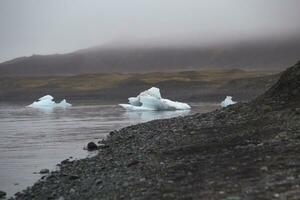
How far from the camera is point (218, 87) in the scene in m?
99.4

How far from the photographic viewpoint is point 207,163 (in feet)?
47.3

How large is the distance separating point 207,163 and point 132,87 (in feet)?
326

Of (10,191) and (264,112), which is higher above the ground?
(264,112)

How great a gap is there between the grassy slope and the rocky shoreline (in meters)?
59.6

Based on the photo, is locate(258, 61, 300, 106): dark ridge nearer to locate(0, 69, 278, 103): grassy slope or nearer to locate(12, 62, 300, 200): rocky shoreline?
locate(12, 62, 300, 200): rocky shoreline

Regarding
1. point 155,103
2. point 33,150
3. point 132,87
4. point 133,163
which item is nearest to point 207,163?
point 133,163

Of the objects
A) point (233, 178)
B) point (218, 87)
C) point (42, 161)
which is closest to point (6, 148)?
point (42, 161)

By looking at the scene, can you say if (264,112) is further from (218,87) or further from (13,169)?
(218,87)

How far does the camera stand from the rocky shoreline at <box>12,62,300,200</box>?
38.4 ft

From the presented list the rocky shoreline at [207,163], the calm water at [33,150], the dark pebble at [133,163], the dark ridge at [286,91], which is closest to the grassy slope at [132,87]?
the calm water at [33,150]

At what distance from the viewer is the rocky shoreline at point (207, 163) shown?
11703mm

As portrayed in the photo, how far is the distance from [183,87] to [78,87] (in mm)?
26362

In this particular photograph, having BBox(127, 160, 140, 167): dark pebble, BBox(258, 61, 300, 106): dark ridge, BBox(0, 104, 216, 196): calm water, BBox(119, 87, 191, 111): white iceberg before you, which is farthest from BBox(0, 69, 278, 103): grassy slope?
BBox(127, 160, 140, 167): dark pebble

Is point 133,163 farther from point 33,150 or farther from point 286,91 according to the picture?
point 33,150
